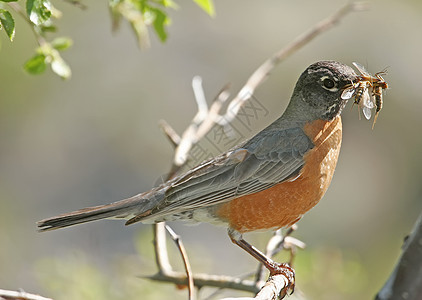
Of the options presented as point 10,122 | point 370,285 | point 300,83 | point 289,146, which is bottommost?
point 370,285

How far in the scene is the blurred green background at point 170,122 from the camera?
8086 mm

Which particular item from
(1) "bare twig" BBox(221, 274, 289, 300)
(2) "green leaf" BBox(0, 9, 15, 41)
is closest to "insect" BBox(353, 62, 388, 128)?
(1) "bare twig" BBox(221, 274, 289, 300)

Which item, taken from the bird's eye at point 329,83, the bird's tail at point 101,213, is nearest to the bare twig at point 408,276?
the bird's eye at point 329,83

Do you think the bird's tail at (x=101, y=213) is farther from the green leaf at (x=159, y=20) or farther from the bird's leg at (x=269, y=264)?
the green leaf at (x=159, y=20)

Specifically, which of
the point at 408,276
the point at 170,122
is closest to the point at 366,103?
the point at 408,276

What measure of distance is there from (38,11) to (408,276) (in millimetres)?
1913

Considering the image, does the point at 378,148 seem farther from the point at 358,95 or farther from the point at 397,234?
the point at 358,95

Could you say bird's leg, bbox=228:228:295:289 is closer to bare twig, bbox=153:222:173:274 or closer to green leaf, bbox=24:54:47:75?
bare twig, bbox=153:222:173:274

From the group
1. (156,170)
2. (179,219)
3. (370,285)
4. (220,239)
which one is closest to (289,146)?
(179,219)

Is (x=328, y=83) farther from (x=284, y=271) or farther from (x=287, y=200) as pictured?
(x=284, y=271)

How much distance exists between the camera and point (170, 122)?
30.1ft

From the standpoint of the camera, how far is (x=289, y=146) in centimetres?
388

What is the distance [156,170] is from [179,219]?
5238mm

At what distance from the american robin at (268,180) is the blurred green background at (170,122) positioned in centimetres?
325
